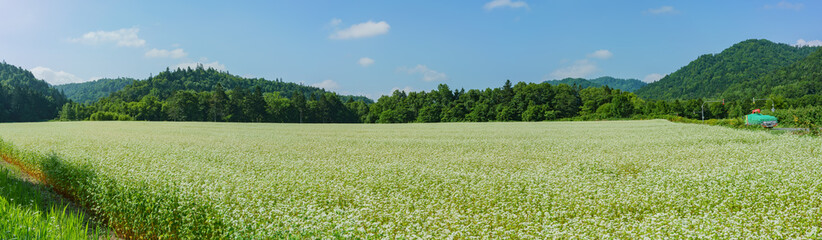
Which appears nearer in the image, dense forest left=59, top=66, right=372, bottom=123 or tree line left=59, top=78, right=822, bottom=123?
tree line left=59, top=78, right=822, bottom=123

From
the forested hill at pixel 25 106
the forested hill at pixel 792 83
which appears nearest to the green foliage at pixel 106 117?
the forested hill at pixel 25 106

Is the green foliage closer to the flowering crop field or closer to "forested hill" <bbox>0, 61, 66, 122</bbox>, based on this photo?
"forested hill" <bbox>0, 61, 66, 122</bbox>

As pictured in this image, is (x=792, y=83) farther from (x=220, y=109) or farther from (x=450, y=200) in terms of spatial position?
(x=450, y=200)

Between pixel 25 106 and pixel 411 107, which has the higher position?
pixel 25 106

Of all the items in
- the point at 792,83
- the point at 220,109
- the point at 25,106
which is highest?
the point at 792,83

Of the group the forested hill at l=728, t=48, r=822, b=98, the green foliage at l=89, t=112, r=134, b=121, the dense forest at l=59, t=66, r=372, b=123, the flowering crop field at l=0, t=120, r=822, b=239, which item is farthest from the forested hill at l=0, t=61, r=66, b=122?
the forested hill at l=728, t=48, r=822, b=98

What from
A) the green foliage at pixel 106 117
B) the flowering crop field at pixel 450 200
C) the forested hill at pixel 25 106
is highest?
the forested hill at pixel 25 106

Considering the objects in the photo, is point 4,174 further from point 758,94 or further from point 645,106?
point 758,94

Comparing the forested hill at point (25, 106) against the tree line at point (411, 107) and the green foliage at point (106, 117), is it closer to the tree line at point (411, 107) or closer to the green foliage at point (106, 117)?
the tree line at point (411, 107)

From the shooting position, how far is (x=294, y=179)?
10117mm

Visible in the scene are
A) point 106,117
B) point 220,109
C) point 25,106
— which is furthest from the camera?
point 25,106

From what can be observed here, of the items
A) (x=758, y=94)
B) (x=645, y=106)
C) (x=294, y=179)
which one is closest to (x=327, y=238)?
(x=294, y=179)

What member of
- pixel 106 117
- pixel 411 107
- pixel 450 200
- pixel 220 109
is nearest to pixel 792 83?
pixel 411 107

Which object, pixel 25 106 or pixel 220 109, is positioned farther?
pixel 25 106
